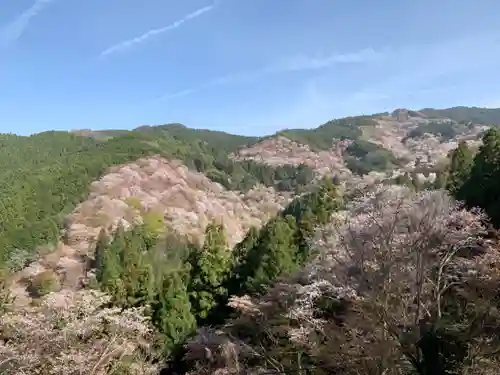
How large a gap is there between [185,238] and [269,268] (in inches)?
1820

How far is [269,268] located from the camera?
85.5ft

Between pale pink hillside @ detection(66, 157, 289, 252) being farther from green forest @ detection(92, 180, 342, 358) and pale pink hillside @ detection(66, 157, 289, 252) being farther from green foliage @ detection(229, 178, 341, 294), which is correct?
green foliage @ detection(229, 178, 341, 294)

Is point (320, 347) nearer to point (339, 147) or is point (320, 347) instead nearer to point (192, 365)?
point (192, 365)

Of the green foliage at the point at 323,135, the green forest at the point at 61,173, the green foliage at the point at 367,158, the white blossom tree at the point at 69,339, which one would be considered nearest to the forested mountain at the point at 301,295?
the white blossom tree at the point at 69,339

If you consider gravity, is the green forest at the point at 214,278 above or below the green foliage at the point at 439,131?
below

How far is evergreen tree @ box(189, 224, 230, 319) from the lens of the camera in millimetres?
27875

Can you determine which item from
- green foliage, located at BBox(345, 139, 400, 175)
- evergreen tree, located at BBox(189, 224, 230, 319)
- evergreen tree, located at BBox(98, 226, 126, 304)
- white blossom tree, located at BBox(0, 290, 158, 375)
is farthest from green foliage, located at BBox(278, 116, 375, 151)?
white blossom tree, located at BBox(0, 290, 158, 375)

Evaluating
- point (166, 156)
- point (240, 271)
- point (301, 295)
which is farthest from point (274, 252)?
point (166, 156)

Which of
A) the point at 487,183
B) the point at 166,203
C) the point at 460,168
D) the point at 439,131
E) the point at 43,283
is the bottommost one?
the point at 43,283

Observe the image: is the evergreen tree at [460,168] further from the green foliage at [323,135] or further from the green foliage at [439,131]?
the green foliage at [439,131]

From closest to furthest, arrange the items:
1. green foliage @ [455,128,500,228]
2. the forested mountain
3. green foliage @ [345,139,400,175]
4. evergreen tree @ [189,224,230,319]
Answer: the forested mountain → green foliage @ [455,128,500,228] → evergreen tree @ [189,224,230,319] → green foliage @ [345,139,400,175]

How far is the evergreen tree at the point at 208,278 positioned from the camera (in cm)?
2788

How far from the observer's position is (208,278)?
92.8 feet

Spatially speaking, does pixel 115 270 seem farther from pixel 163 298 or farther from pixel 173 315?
pixel 173 315
